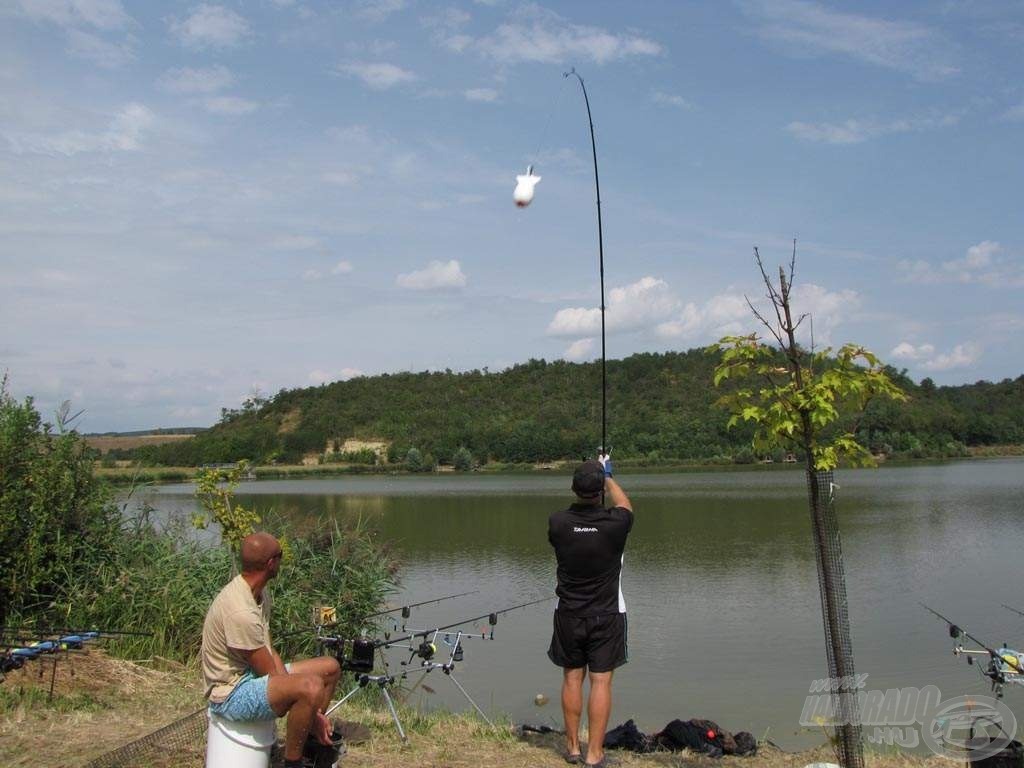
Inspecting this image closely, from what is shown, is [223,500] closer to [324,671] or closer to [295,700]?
[324,671]

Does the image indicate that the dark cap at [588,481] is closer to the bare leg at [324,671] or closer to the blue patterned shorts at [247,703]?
the bare leg at [324,671]

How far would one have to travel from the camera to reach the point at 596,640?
416cm

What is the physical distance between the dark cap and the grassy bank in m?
1.29

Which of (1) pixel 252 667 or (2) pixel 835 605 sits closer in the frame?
(1) pixel 252 667

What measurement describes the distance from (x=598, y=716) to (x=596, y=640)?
0.33 m

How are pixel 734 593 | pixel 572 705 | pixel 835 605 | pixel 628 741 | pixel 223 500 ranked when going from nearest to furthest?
pixel 835 605, pixel 572 705, pixel 628 741, pixel 223 500, pixel 734 593

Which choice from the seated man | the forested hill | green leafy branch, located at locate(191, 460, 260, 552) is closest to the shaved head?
the seated man

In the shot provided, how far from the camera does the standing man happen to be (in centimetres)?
412

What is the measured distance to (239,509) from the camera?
23.9 feet

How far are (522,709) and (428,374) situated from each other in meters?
79.8

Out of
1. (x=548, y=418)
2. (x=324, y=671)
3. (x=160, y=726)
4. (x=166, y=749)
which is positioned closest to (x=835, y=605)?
(x=324, y=671)

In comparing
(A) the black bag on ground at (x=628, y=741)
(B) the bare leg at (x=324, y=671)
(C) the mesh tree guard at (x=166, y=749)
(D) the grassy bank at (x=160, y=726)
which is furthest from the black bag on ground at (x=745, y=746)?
(C) the mesh tree guard at (x=166, y=749)

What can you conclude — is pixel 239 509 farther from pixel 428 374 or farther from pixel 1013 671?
pixel 428 374

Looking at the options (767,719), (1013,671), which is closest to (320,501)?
(767,719)
